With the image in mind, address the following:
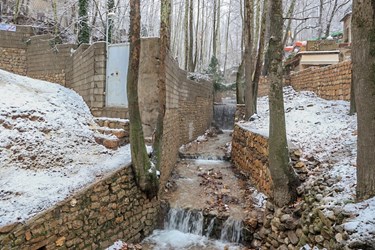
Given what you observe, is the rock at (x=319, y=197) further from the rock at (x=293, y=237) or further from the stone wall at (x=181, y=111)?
the stone wall at (x=181, y=111)

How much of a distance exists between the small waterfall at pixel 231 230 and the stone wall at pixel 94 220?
165 centimetres

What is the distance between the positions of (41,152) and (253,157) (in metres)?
5.70

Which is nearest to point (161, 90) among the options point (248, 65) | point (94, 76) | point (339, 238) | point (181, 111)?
point (94, 76)

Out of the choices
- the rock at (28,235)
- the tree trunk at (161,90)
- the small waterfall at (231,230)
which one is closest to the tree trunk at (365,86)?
the small waterfall at (231,230)

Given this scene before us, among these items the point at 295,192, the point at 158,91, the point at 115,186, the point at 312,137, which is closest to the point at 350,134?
the point at 312,137

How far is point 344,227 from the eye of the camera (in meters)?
3.19

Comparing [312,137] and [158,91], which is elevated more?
[158,91]

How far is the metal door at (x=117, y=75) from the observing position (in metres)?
7.55

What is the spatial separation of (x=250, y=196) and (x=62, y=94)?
644cm

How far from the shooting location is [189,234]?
6359 mm

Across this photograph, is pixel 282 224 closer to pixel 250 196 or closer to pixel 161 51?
pixel 250 196

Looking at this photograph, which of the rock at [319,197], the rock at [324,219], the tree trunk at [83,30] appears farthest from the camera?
the tree trunk at [83,30]

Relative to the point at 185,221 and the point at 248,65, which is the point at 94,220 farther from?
the point at 248,65

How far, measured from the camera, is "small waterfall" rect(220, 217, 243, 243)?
6.04 meters
